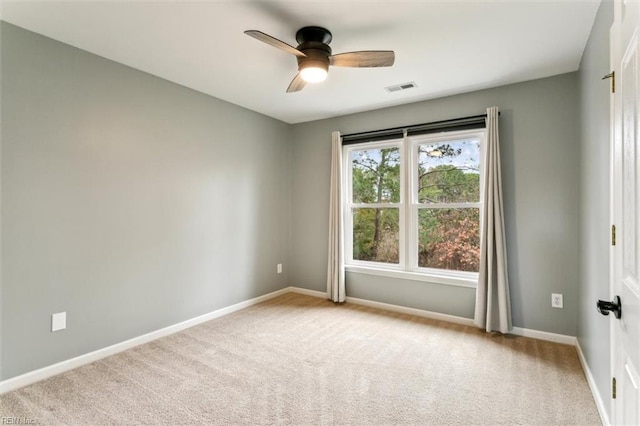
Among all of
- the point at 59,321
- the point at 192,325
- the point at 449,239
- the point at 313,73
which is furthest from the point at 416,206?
the point at 59,321

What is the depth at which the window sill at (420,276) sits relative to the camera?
344 centimetres

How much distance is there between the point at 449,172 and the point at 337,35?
205 cm

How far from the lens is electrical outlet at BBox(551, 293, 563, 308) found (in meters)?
2.96

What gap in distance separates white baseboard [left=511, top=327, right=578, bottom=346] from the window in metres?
0.60

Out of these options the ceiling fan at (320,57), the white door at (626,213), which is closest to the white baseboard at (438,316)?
the white door at (626,213)

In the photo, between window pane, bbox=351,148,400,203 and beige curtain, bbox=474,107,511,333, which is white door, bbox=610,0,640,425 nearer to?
beige curtain, bbox=474,107,511,333

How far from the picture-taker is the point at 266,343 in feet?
9.69

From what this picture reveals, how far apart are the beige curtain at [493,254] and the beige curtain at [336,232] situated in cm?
163

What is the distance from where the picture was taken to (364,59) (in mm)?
2246

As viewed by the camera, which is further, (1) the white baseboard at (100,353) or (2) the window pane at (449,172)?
(2) the window pane at (449,172)

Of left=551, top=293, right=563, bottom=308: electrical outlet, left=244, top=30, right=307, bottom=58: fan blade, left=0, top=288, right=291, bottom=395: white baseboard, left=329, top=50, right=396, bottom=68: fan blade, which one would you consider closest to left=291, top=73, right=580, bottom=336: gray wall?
left=551, top=293, right=563, bottom=308: electrical outlet

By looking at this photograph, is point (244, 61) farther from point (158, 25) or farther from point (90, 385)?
point (90, 385)

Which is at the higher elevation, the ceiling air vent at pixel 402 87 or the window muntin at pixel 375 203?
the ceiling air vent at pixel 402 87

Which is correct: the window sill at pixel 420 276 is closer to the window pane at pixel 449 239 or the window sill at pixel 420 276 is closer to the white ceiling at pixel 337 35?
the window pane at pixel 449 239
